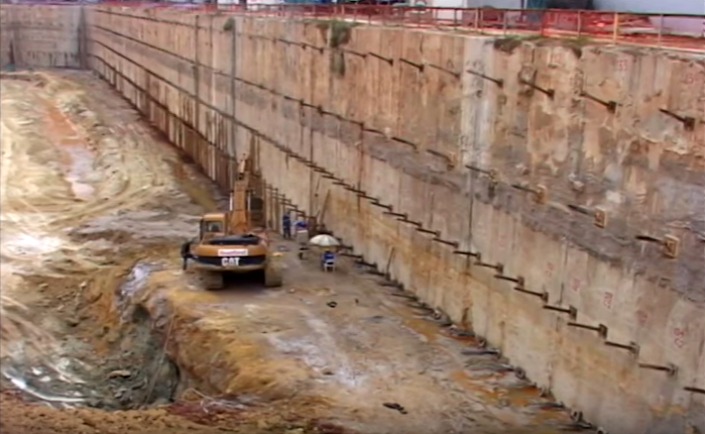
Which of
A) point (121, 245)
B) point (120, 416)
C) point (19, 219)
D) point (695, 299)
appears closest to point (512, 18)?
point (695, 299)

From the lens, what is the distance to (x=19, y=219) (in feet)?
103

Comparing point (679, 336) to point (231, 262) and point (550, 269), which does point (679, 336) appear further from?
point (231, 262)

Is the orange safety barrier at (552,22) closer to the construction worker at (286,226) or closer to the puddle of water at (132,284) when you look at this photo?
the construction worker at (286,226)

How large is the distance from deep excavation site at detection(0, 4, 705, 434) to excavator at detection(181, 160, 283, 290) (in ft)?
1.22

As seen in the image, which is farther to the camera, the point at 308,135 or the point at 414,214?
the point at 308,135

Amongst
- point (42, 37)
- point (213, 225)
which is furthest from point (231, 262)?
point (42, 37)

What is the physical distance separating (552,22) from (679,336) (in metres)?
6.43

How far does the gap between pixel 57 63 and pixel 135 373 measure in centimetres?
6126

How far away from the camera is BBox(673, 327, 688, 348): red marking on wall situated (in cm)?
1124

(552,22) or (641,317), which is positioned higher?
(552,22)

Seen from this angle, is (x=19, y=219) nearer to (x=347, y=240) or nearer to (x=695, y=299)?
(x=347, y=240)

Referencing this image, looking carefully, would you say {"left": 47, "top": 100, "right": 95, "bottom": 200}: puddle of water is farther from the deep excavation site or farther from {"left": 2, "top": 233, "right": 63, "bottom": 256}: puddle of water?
{"left": 2, "top": 233, "right": 63, "bottom": 256}: puddle of water

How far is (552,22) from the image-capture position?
15.3 metres

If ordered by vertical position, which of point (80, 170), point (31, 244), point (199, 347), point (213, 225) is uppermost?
point (213, 225)
